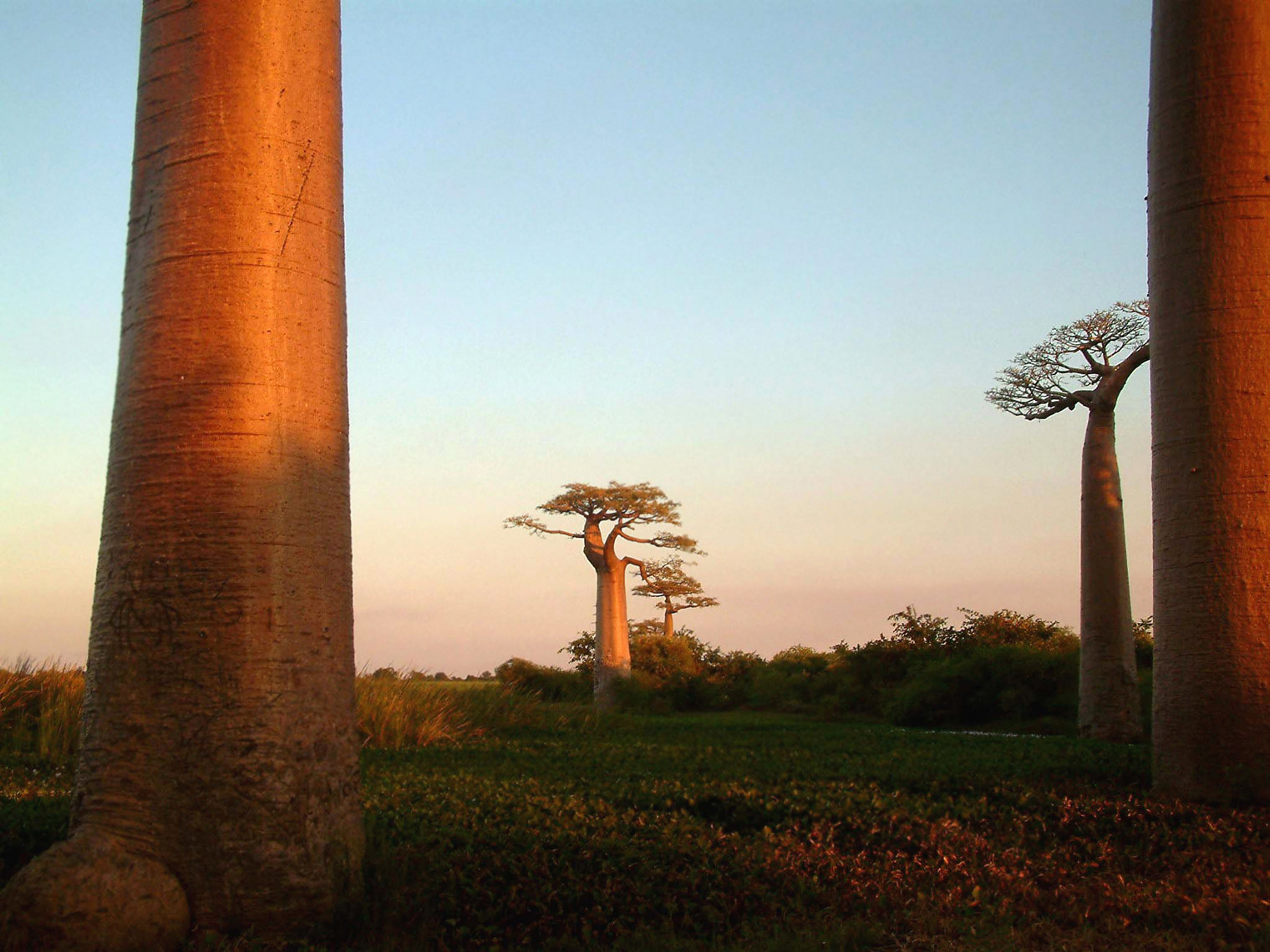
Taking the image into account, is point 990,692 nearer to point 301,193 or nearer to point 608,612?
point 608,612

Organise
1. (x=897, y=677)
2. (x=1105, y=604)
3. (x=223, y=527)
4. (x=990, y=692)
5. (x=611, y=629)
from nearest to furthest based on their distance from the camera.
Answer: (x=223, y=527) < (x=1105, y=604) < (x=990, y=692) < (x=897, y=677) < (x=611, y=629)

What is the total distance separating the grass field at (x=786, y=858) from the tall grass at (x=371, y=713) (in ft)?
6.85

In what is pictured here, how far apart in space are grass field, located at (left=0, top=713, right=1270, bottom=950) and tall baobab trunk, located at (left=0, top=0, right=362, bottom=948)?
1.14 ft

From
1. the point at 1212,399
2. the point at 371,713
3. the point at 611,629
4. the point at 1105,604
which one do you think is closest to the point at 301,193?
the point at 1212,399

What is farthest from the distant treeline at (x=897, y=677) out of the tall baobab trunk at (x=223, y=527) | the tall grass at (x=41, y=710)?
the tall baobab trunk at (x=223, y=527)

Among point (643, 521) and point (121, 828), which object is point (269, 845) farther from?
point (643, 521)

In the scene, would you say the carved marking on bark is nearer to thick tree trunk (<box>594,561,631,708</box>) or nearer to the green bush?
the green bush

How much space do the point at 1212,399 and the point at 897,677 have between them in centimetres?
1174

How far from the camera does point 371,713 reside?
9469mm

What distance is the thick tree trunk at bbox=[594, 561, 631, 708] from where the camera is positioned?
21.0m

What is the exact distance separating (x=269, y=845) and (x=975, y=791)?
375cm

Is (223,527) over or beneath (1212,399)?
beneath

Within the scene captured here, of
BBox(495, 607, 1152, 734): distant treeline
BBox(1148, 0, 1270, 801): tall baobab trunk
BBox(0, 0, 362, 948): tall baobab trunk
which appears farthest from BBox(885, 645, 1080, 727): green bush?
BBox(0, 0, 362, 948): tall baobab trunk

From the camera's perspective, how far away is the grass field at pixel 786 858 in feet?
12.2
